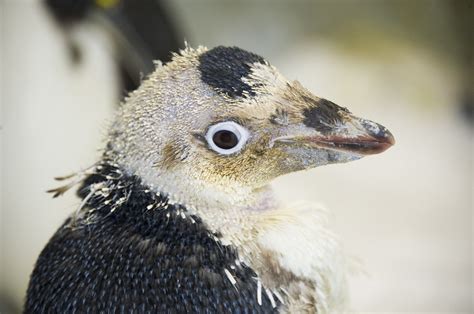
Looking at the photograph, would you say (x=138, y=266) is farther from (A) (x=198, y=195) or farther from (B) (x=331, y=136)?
(B) (x=331, y=136)

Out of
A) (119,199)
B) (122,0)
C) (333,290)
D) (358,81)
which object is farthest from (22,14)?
(358,81)

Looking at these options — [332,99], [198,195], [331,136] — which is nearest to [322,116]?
[331,136]

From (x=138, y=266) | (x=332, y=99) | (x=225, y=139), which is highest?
(x=332, y=99)

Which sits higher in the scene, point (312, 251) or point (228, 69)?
point (228, 69)

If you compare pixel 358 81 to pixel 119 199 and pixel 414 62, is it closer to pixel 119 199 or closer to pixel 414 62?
pixel 414 62

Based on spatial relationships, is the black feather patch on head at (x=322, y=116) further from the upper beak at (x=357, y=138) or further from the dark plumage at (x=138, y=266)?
the dark plumage at (x=138, y=266)

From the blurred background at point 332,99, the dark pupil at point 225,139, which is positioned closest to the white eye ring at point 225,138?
the dark pupil at point 225,139

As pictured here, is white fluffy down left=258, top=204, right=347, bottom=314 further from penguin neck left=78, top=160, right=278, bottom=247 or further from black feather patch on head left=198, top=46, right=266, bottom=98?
black feather patch on head left=198, top=46, right=266, bottom=98
